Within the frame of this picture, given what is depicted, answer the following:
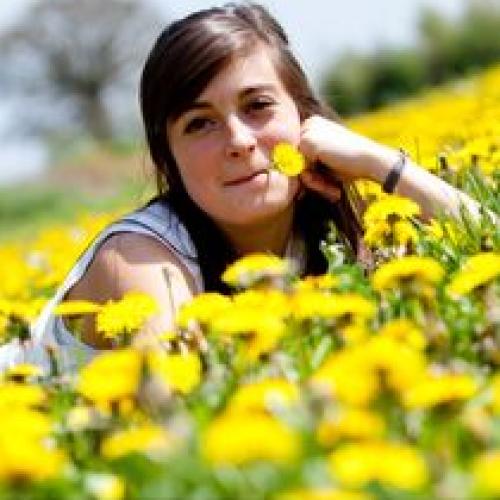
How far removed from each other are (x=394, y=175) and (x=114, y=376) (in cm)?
185

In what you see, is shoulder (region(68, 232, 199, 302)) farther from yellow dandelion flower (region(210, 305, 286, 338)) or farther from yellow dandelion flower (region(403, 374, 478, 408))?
yellow dandelion flower (region(403, 374, 478, 408))

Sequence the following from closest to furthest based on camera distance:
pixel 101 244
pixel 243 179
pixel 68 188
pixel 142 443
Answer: pixel 142 443 → pixel 243 179 → pixel 101 244 → pixel 68 188

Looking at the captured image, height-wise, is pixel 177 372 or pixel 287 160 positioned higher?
pixel 287 160

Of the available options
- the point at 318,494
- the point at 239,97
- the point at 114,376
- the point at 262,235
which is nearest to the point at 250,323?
the point at 114,376

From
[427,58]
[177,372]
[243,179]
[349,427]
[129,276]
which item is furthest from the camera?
[427,58]

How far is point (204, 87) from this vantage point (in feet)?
10.5

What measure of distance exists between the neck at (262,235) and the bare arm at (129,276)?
0.21 meters

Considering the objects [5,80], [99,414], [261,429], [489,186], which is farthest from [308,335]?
[5,80]

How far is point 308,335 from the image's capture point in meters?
2.00

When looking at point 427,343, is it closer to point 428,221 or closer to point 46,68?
point 428,221

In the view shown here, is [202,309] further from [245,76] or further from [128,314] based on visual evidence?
[245,76]

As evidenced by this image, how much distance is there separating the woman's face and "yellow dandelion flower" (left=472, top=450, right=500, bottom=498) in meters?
1.96

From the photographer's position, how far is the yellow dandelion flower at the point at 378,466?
3.52ft

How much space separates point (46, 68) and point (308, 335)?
49.2m
